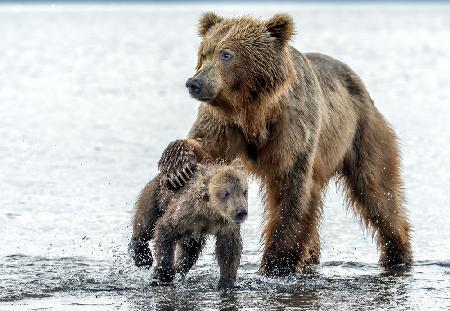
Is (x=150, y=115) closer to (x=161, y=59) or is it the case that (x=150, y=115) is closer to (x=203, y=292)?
(x=203, y=292)

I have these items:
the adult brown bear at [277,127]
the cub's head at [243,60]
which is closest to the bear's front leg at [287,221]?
the adult brown bear at [277,127]

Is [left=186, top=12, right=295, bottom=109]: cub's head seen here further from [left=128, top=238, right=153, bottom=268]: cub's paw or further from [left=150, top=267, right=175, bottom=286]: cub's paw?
[left=128, top=238, right=153, bottom=268]: cub's paw

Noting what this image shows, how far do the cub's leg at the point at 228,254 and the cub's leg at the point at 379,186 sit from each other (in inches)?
69.0

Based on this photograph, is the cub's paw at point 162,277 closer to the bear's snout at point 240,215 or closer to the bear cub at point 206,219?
the bear cub at point 206,219

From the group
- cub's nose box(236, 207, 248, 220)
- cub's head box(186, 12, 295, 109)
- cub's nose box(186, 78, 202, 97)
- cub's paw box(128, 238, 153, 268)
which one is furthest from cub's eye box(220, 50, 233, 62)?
cub's paw box(128, 238, 153, 268)

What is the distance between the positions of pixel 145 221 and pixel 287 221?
97cm

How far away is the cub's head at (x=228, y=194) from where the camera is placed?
7004 millimetres

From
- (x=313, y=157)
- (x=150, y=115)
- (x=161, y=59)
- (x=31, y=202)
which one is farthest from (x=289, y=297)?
(x=161, y=59)

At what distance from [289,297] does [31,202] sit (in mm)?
3678

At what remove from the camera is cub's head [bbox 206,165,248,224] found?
23.0ft

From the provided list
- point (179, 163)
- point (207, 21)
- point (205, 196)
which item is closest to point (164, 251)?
point (205, 196)

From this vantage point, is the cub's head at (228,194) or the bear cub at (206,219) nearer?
the cub's head at (228,194)

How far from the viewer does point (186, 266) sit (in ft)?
25.2

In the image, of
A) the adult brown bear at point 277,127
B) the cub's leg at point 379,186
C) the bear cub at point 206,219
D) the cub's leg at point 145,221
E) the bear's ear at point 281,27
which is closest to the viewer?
the bear cub at point 206,219
